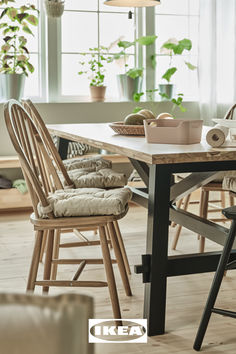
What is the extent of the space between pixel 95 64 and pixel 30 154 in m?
3.40

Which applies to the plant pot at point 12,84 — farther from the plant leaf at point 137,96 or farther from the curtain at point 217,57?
the curtain at point 217,57

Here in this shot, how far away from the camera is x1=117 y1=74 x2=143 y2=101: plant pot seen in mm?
5555

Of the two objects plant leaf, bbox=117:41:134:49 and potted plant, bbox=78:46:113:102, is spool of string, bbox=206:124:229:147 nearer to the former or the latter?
potted plant, bbox=78:46:113:102

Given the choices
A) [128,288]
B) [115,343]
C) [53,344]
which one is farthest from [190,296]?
[53,344]

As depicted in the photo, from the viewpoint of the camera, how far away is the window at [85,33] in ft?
18.1

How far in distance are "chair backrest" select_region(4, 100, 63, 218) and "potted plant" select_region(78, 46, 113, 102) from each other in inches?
113

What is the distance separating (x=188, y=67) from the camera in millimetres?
5801

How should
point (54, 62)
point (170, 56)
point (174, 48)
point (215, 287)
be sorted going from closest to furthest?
point (215, 287) → point (54, 62) → point (174, 48) → point (170, 56)

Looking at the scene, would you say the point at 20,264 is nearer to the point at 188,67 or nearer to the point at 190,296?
the point at 190,296

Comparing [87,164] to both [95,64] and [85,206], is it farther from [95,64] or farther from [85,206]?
[95,64]

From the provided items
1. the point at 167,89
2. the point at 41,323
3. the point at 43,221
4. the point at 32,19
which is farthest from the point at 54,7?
the point at 41,323

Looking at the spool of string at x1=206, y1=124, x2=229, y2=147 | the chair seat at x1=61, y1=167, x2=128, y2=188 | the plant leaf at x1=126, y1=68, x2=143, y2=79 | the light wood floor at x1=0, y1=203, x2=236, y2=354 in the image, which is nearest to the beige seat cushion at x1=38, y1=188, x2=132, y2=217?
the light wood floor at x1=0, y1=203, x2=236, y2=354

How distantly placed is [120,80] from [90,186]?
117 inches

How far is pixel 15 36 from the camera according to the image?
16.8 ft
